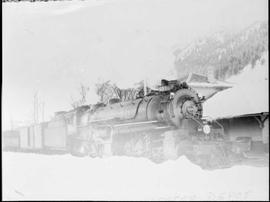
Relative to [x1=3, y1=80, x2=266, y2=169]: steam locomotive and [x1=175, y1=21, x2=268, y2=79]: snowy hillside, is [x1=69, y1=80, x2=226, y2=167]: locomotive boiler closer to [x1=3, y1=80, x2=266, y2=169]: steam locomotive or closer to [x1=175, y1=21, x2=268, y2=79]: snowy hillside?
[x1=3, y1=80, x2=266, y2=169]: steam locomotive

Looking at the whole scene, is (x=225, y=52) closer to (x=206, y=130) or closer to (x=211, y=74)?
(x=211, y=74)

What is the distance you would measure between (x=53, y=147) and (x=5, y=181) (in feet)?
1.61

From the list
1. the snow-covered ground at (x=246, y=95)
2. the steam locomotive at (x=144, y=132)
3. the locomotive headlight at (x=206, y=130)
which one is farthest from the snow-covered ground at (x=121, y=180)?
the snow-covered ground at (x=246, y=95)

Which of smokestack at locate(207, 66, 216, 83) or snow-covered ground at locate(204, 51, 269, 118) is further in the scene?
smokestack at locate(207, 66, 216, 83)

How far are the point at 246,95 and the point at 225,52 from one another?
1.21 ft

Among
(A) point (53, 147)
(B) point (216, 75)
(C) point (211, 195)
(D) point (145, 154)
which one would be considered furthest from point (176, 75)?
(A) point (53, 147)

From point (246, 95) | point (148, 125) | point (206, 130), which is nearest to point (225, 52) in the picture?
point (246, 95)

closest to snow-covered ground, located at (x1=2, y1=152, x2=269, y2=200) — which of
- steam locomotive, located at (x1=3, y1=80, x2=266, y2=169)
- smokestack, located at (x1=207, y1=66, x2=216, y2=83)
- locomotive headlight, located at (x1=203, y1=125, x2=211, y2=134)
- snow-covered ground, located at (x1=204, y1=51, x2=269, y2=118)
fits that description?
steam locomotive, located at (x1=3, y1=80, x2=266, y2=169)

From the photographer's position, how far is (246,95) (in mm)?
3129

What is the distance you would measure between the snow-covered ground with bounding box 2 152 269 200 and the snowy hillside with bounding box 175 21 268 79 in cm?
72

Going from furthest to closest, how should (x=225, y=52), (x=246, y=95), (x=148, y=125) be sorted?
(x=148, y=125) → (x=225, y=52) → (x=246, y=95)

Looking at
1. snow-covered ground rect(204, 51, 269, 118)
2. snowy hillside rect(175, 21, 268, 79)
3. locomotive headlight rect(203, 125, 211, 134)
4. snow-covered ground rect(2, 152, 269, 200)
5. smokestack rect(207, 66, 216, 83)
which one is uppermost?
Result: snowy hillside rect(175, 21, 268, 79)

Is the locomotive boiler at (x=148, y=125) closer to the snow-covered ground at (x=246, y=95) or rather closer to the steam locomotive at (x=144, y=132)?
the steam locomotive at (x=144, y=132)

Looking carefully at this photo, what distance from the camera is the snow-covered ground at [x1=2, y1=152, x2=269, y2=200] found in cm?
313
